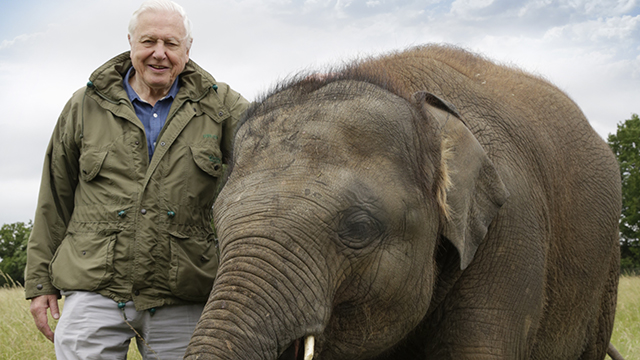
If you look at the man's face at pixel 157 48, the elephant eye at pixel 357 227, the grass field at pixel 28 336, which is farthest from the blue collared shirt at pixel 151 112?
the grass field at pixel 28 336

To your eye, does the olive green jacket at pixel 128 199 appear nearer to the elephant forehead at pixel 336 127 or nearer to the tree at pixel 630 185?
the elephant forehead at pixel 336 127

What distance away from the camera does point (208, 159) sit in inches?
193

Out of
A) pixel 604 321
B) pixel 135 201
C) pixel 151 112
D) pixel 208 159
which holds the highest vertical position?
pixel 151 112

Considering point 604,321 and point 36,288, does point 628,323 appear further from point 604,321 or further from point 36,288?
point 36,288

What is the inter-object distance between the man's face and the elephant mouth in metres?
2.37

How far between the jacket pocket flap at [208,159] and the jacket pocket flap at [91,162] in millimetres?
615

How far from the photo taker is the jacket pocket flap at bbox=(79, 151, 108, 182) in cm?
478

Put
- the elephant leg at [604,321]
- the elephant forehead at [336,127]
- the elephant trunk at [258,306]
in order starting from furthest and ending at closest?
the elephant leg at [604,321] → the elephant forehead at [336,127] → the elephant trunk at [258,306]

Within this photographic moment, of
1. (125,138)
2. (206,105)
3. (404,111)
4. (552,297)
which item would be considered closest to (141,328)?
(125,138)

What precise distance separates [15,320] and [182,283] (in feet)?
20.1

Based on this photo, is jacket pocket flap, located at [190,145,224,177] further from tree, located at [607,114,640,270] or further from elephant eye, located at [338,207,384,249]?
tree, located at [607,114,640,270]

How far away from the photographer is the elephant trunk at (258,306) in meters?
2.96

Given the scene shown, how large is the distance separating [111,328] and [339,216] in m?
2.34

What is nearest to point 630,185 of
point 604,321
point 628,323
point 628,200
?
point 628,200
